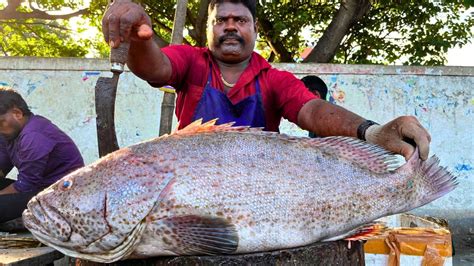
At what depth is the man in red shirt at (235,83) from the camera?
8.05ft

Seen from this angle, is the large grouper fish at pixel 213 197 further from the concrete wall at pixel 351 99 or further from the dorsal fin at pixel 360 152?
the concrete wall at pixel 351 99

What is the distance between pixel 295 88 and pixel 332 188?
32.7 inches

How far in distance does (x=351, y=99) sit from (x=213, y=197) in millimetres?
6028

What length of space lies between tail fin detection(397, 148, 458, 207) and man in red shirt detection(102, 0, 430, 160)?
37 cm

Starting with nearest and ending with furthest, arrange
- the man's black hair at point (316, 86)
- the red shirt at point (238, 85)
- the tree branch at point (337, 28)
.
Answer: the red shirt at point (238, 85)
the man's black hair at point (316, 86)
the tree branch at point (337, 28)

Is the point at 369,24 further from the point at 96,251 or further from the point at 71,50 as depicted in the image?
the point at 96,251

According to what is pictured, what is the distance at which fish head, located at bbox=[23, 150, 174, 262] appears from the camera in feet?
5.69

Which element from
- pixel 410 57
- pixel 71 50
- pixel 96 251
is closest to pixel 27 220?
pixel 96 251

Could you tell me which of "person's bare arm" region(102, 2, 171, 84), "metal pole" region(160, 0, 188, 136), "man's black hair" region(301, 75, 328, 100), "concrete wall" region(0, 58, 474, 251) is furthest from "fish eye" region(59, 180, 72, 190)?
"concrete wall" region(0, 58, 474, 251)

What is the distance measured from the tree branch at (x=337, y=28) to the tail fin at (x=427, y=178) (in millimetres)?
7115

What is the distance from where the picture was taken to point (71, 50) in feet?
40.0

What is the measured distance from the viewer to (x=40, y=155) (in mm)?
4000

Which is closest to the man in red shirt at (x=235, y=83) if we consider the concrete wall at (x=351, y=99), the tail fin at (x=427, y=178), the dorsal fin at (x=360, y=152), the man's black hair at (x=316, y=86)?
the dorsal fin at (x=360, y=152)

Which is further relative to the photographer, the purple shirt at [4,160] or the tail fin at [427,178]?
the purple shirt at [4,160]
